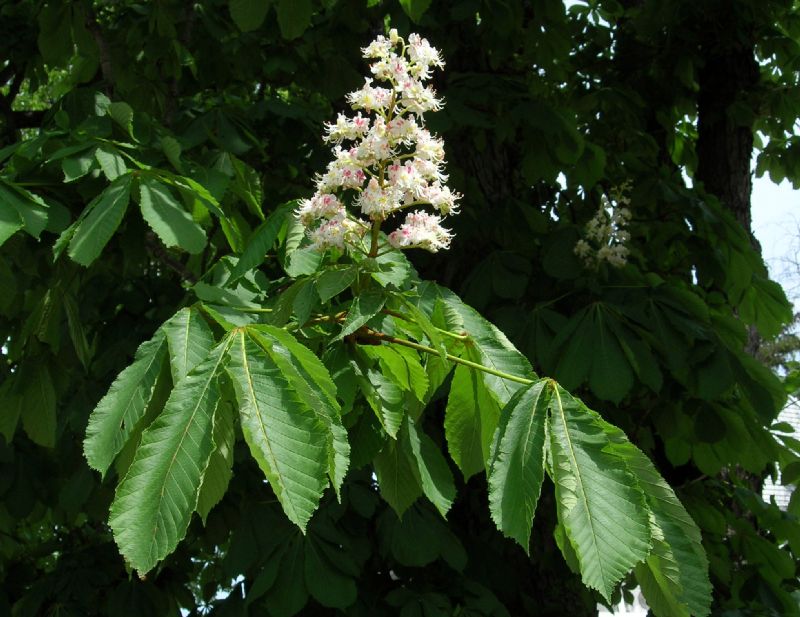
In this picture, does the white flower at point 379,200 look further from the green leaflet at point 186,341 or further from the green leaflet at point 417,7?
the green leaflet at point 417,7

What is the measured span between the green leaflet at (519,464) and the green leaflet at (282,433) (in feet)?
0.75

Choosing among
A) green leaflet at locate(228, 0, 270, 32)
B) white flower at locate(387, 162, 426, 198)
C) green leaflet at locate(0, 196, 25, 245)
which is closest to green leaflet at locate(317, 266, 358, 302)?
white flower at locate(387, 162, 426, 198)

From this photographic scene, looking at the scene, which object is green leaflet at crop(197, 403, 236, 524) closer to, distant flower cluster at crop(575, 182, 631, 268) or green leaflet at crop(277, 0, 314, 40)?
green leaflet at crop(277, 0, 314, 40)

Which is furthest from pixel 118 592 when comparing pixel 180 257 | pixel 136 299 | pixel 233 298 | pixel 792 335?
pixel 792 335

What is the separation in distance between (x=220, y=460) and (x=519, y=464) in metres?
0.37

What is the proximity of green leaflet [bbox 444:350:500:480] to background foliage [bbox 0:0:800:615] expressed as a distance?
56cm

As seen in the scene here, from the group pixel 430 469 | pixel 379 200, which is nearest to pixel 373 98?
pixel 379 200

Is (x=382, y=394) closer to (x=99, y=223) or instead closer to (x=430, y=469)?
(x=430, y=469)

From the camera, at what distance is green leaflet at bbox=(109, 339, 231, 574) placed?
99 centimetres

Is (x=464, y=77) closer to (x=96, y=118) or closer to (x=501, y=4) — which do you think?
(x=501, y=4)

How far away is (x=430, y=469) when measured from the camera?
1.48 metres

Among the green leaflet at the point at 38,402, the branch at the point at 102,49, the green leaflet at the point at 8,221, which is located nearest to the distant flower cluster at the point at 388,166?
the green leaflet at the point at 8,221

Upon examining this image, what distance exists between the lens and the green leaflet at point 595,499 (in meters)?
1.06

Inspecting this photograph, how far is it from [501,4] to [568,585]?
201 centimetres
